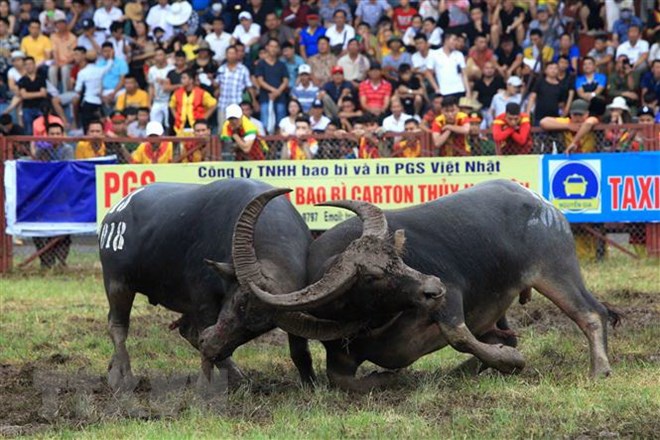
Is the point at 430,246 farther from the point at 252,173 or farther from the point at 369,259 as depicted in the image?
the point at 252,173

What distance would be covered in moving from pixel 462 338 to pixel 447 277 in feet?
1.70

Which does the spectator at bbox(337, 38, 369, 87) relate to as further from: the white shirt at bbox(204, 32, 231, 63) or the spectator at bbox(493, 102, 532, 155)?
the spectator at bbox(493, 102, 532, 155)

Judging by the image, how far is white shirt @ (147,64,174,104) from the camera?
21.9 m

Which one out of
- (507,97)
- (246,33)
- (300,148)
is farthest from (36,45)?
(507,97)

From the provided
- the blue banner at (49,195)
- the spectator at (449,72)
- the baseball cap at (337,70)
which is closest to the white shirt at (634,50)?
the spectator at (449,72)

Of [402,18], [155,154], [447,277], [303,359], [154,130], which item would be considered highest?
Result: [402,18]

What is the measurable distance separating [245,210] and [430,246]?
4.90ft

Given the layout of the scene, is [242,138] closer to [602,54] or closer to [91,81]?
[91,81]

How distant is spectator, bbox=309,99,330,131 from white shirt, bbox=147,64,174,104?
9.70ft

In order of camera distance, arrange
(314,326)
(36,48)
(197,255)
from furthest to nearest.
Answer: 1. (36,48)
2. (197,255)
3. (314,326)

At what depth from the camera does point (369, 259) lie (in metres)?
8.79

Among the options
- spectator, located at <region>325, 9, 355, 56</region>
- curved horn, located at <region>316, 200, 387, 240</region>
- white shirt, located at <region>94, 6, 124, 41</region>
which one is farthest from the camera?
white shirt, located at <region>94, 6, 124, 41</region>

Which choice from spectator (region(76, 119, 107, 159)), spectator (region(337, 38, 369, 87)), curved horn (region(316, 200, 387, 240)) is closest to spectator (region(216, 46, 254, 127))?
spectator (region(337, 38, 369, 87))

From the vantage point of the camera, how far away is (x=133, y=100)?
22.1m
